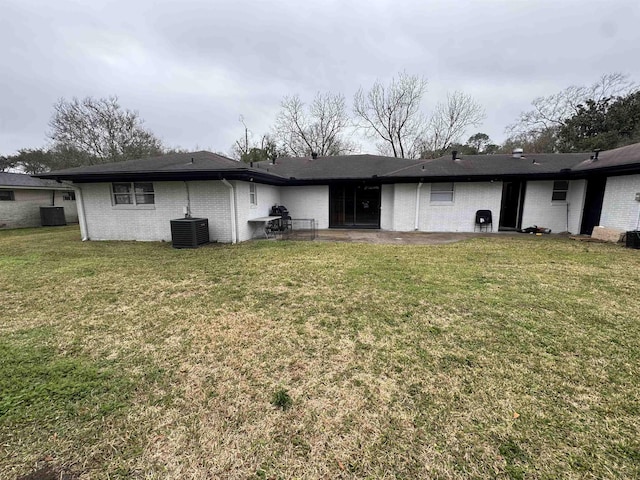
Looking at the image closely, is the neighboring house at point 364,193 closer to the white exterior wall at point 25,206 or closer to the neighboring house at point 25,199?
the neighboring house at point 25,199

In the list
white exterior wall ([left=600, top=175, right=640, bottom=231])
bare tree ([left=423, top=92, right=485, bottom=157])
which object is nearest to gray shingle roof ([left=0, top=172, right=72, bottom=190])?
white exterior wall ([left=600, top=175, right=640, bottom=231])

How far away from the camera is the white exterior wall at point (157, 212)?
9125mm

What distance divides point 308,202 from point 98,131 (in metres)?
22.2

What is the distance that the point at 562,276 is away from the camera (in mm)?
5289

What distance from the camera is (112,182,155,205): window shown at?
→ 960 cm

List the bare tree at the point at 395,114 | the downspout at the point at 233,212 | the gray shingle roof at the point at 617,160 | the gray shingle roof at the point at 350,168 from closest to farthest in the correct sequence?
1. the gray shingle roof at the point at 617,160
2. the gray shingle roof at the point at 350,168
3. the downspout at the point at 233,212
4. the bare tree at the point at 395,114

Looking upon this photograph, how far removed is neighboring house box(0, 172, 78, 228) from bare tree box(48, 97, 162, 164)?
8.49 metres

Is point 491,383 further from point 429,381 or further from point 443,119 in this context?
point 443,119

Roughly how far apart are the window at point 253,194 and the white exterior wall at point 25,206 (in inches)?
525

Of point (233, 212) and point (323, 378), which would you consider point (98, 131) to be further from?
point (323, 378)

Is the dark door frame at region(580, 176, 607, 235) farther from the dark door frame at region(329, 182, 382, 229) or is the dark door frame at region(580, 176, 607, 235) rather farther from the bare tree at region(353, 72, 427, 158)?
the bare tree at region(353, 72, 427, 158)

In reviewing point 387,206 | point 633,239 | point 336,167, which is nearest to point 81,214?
point 336,167

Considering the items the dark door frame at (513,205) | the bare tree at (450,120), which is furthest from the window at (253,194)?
the bare tree at (450,120)

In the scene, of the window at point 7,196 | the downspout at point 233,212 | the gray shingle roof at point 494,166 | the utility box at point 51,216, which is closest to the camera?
the downspout at point 233,212
